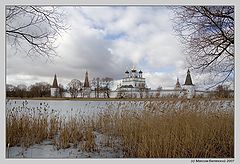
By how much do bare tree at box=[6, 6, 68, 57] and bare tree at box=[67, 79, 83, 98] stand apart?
54cm

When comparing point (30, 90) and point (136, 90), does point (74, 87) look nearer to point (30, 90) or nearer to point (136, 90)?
point (30, 90)

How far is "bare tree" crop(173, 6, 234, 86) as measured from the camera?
5430 millimetres

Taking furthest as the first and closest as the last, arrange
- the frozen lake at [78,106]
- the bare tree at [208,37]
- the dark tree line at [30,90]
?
the frozen lake at [78,106]
the bare tree at [208,37]
the dark tree line at [30,90]

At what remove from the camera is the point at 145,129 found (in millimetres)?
5605

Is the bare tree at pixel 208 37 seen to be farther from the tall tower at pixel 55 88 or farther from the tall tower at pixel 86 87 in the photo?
the tall tower at pixel 55 88

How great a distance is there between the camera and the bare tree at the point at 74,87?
17.9ft

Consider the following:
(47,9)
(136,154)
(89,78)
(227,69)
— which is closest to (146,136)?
(136,154)

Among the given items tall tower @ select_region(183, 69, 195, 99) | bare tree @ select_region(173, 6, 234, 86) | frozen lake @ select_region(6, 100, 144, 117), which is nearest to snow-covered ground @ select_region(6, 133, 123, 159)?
frozen lake @ select_region(6, 100, 144, 117)

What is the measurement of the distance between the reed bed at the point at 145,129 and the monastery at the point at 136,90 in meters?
0.15

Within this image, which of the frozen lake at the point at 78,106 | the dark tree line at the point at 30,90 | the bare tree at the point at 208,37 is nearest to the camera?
the dark tree line at the point at 30,90

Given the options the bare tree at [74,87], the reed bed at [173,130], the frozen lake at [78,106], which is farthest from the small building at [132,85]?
the bare tree at [74,87]
